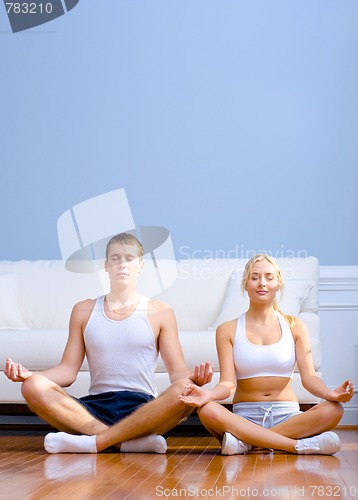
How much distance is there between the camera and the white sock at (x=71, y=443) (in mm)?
2922

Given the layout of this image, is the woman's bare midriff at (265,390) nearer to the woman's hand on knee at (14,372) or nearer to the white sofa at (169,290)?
the woman's hand on knee at (14,372)

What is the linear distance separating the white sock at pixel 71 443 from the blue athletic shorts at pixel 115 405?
11 centimetres

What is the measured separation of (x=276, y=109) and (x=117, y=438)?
2.46 m

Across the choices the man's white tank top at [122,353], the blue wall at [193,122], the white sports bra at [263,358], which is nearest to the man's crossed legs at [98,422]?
the man's white tank top at [122,353]

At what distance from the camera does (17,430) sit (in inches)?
166

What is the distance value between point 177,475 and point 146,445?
572 millimetres

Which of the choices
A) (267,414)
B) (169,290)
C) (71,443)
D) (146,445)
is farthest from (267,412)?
(169,290)

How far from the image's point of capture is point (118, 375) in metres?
3.09

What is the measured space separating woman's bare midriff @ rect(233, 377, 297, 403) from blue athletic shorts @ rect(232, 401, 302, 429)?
0.07ft

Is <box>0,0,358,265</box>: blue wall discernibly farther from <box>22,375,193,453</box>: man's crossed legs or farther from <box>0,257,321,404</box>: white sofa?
<box>22,375,193,453</box>: man's crossed legs

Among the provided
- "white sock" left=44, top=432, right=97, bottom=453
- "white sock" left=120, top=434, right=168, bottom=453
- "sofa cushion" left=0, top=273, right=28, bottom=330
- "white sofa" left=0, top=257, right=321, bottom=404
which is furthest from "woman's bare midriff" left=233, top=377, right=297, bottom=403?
"sofa cushion" left=0, top=273, right=28, bottom=330

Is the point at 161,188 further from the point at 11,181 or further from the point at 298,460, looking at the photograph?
the point at 298,460

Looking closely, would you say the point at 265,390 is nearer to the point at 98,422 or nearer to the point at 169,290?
the point at 98,422

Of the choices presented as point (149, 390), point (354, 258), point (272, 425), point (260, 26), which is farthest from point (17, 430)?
point (260, 26)
